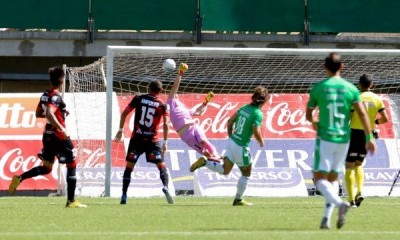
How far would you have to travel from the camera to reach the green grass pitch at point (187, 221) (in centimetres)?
1194

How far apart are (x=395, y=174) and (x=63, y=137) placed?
30.1 feet

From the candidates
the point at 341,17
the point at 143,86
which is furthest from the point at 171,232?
the point at 341,17

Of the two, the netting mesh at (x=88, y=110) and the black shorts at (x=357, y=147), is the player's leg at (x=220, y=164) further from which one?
the netting mesh at (x=88, y=110)

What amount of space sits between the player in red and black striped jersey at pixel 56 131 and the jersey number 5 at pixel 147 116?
1.63 meters

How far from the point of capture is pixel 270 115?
2467 centimetres

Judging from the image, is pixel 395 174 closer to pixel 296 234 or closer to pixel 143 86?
pixel 143 86

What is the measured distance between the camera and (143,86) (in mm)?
24141

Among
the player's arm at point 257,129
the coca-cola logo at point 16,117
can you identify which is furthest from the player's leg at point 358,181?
the coca-cola logo at point 16,117

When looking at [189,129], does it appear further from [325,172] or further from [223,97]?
[325,172]

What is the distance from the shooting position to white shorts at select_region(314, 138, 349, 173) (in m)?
12.7

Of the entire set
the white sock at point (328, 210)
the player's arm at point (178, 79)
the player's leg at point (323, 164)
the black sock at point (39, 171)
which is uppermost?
the player's arm at point (178, 79)

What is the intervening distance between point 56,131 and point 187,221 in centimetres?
340

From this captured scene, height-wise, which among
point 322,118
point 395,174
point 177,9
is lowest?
point 395,174

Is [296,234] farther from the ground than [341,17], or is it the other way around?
[341,17]
